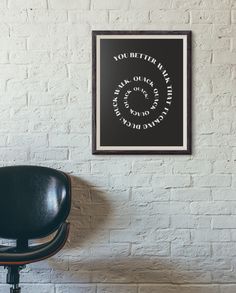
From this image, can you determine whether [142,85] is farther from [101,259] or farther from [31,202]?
[101,259]

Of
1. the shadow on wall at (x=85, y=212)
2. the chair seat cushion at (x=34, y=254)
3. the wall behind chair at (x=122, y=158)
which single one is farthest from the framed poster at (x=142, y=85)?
the chair seat cushion at (x=34, y=254)

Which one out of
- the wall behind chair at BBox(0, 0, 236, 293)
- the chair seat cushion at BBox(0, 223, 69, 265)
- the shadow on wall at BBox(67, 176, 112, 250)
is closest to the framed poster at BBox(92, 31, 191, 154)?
the wall behind chair at BBox(0, 0, 236, 293)

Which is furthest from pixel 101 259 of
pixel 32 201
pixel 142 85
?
pixel 142 85

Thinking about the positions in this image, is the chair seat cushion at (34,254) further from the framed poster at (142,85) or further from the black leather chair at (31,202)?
the framed poster at (142,85)

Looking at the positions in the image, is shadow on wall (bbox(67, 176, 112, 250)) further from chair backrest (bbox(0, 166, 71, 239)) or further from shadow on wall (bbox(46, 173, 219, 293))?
chair backrest (bbox(0, 166, 71, 239))

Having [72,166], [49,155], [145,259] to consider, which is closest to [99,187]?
[72,166]

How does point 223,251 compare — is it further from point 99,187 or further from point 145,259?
point 99,187

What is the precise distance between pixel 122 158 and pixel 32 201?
59 cm

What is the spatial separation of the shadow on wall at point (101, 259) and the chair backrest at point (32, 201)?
22 cm

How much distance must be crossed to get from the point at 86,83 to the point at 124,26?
0.41 meters

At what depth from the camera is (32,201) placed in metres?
2.27

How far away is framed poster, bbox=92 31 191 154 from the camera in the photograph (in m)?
2.41

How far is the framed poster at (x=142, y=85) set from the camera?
7.92ft

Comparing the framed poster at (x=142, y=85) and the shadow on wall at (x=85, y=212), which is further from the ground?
the framed poster at (x=142, y=85)
